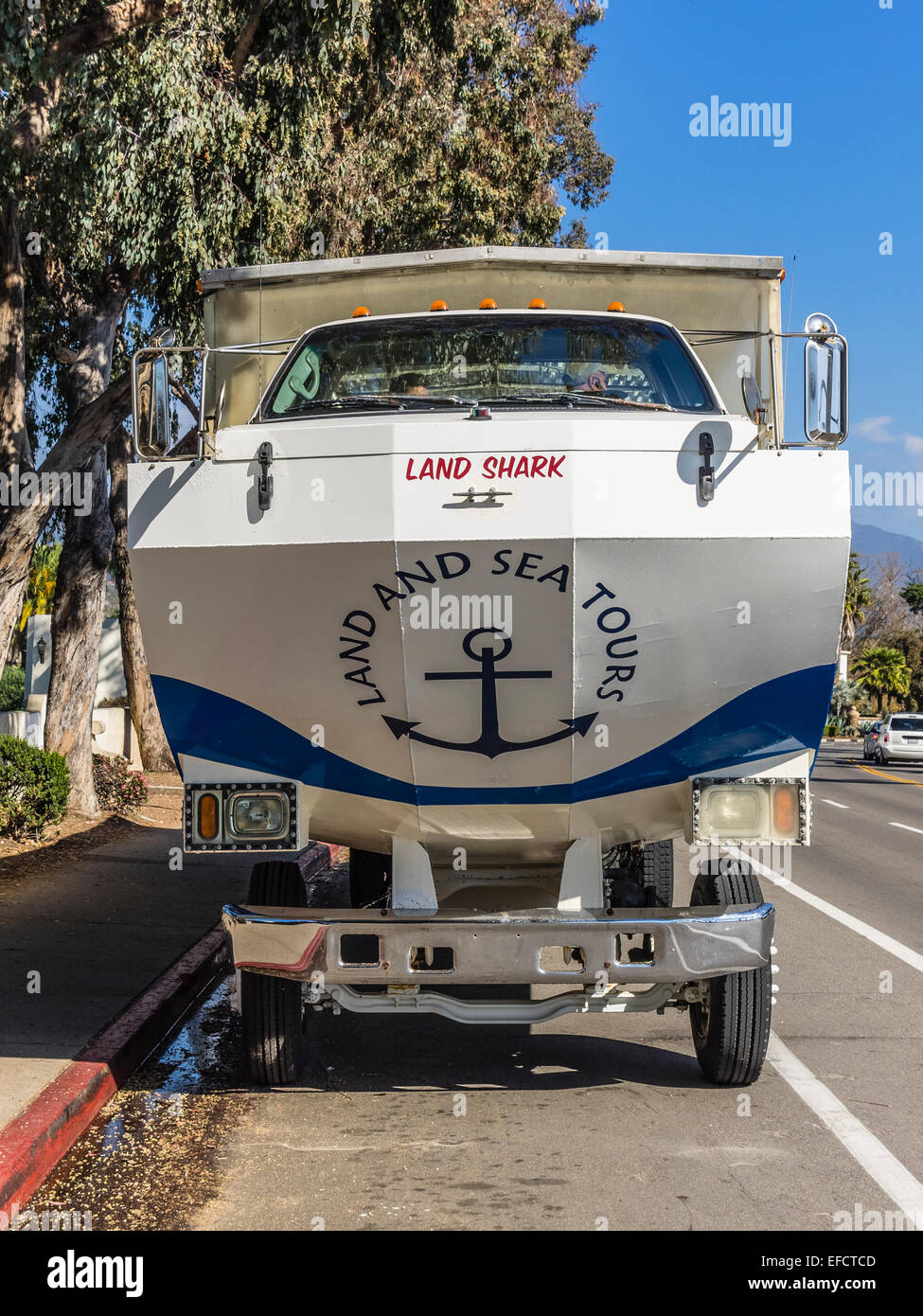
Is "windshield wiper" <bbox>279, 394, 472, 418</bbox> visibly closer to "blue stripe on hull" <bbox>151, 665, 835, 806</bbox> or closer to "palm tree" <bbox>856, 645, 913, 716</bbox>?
"blue stripe on hull" <bbox>151, 665, 835, 806</bbox>

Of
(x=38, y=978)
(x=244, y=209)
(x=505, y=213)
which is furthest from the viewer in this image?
(x=505, y=213)

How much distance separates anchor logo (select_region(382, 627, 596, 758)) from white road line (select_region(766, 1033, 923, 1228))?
6.13ft

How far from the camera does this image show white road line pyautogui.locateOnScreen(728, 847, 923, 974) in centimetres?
905

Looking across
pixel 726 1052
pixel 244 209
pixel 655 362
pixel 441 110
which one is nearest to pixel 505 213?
pixel 441 110

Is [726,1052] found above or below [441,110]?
below

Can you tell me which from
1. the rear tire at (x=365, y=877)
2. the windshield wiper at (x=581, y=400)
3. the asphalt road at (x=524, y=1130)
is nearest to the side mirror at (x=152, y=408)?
the windshield wiper at (x=581, y=400)

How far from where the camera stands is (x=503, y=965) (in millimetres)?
5125

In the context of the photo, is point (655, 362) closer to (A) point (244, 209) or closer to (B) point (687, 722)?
(B) point (687, 722)

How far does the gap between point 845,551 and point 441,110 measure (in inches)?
619

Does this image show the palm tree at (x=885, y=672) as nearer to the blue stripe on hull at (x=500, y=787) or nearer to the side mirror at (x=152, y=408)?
the blue stripe on hull at (x=500, y=787)

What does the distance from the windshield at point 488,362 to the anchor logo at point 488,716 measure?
1493mm

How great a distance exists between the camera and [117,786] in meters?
16.4

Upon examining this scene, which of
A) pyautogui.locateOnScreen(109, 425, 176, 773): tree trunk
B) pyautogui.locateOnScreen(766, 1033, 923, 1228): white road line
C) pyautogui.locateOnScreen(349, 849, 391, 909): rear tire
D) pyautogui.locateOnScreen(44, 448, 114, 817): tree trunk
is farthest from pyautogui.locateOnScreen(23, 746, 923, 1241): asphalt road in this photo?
pyautogui.locateOnScreen(109, 425, 176, 773): tree trunk

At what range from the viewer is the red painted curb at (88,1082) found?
15.7 ft
